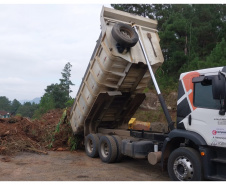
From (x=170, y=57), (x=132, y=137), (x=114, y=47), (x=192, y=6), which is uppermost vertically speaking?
(x=192, y=6)

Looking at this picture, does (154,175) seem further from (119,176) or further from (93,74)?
(93,74)

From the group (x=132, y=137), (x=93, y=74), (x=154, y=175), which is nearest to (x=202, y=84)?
(x=154, y=175)

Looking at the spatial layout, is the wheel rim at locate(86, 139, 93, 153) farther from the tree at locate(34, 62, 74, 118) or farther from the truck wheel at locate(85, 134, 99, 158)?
the tree at locate(34, 62, 74, 118)

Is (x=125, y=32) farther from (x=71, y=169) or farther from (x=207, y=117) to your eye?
(x=71, y=169)

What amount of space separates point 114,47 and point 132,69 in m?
0.88

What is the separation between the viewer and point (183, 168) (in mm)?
5770

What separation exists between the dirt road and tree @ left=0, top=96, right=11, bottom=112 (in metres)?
89.4

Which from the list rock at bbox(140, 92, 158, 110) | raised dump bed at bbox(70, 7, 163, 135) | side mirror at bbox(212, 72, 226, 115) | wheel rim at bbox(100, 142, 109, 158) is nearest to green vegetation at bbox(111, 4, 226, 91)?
rock at bbox(140, 92, 158, 110)

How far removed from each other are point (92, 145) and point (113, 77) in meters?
2.44

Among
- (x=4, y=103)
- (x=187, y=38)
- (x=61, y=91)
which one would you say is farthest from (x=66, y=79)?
(x=4, y=103)

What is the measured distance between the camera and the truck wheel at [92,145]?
8.97 meters

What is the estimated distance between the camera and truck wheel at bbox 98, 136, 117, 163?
8.14 m

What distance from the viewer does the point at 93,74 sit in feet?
28.0

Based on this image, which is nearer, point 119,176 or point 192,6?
point 119,176
